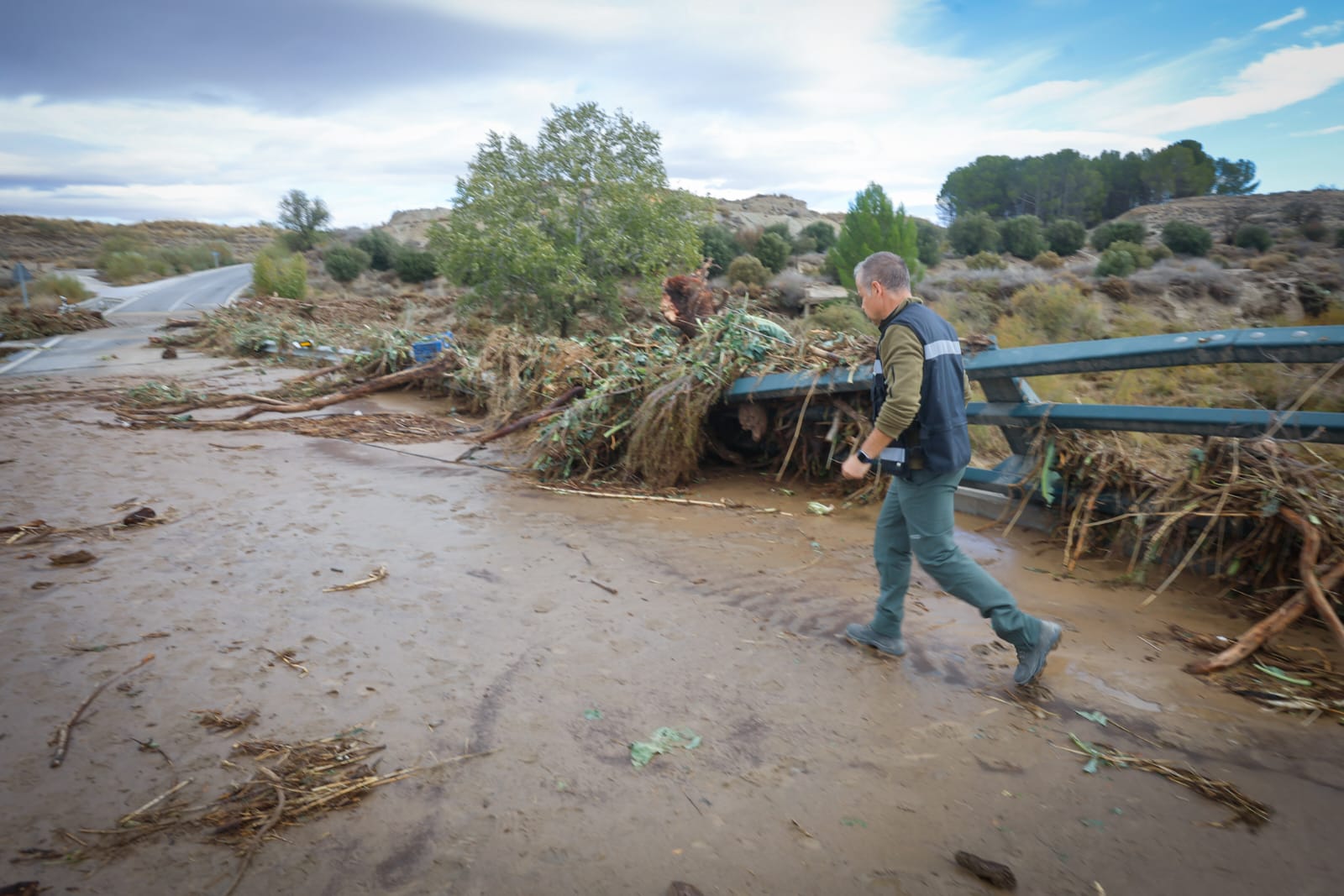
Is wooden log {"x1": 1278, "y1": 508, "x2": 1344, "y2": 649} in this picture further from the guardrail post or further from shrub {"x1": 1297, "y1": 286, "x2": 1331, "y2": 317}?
shrub {"x1": 1297, "y1": 286, "x2": 1331, "y2": 317}

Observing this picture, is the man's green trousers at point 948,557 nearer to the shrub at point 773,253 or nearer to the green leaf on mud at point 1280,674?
the green leaf on mud at point 1280,674

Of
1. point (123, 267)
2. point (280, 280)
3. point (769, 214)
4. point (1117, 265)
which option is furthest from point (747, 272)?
point (123, 267)

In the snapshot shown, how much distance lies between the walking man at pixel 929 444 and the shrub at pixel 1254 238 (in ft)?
110

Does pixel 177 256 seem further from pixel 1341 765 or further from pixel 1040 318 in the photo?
pixel 1341 765

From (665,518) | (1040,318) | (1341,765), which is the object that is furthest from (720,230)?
(1341,765)

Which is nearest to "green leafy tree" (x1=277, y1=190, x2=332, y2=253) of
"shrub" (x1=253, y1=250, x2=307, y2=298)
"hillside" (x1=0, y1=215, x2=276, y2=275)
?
"hillside" (x1=0, y1=215, x2=276, y2=275)

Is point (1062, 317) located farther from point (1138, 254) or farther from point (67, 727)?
point (67, 727)

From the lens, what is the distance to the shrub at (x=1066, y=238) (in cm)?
3906

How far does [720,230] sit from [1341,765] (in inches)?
1488

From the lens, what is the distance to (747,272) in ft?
107

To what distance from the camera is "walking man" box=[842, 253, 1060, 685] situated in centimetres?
338

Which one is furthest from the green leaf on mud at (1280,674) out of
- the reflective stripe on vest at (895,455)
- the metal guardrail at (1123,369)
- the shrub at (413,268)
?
the shrub at (413,268)

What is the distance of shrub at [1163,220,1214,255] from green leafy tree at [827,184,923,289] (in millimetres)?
12142

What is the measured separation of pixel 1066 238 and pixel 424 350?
37775 millimetres
